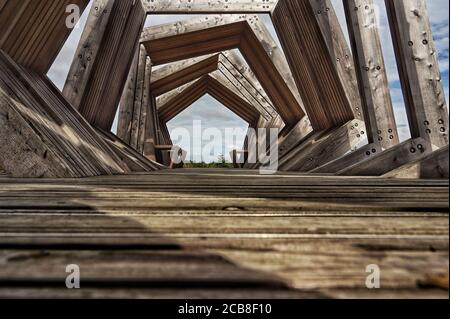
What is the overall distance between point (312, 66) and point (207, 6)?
3.30 metres

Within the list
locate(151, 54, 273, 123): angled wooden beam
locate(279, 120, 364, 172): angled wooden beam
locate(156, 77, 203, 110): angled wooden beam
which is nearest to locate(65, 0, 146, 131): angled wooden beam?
locate(279, 120, 364, 172): angled wooden beam

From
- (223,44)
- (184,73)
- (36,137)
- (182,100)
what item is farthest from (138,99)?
(182,100)

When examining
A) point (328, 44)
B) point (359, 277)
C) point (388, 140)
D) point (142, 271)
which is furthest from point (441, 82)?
point (142, 271)

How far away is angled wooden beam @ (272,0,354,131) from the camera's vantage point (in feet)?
17.6

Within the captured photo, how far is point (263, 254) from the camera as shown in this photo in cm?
85

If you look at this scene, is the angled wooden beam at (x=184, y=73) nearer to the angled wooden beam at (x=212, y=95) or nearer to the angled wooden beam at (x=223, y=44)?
the angled wooden beam at (x=212, y=95)

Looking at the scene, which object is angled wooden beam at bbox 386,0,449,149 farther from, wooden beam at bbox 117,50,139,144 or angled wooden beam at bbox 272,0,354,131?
wooden beam at bbox 117,50,139,144

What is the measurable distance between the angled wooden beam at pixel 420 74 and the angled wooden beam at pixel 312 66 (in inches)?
84.5

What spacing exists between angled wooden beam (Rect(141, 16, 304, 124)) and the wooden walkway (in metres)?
7.25

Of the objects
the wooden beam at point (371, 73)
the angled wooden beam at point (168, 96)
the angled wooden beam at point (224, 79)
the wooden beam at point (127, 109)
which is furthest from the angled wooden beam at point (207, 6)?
the angled wooden beam at point (168, 96)

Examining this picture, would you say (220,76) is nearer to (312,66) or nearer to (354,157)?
(312,66)

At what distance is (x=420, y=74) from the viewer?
300cm

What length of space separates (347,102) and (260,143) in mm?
5744
